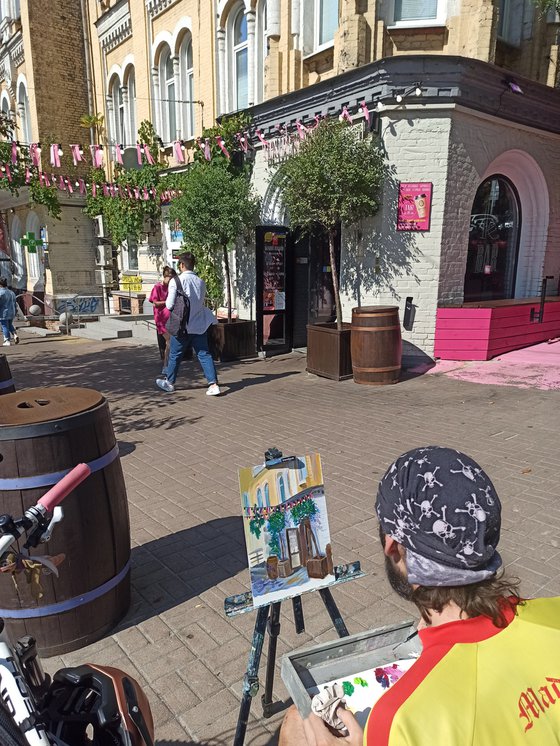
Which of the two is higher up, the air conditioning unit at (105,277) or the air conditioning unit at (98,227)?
the air conditioning unit at (98,227)

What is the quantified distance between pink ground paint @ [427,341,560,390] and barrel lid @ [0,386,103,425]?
22.8 ft

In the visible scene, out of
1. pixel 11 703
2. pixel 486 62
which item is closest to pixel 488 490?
pixel 11 703

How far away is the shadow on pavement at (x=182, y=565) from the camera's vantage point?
3.19m

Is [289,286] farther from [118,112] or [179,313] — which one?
[118,112]

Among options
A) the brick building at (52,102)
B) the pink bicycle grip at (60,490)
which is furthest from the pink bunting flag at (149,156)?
the pink bicycle grip at (60,490)

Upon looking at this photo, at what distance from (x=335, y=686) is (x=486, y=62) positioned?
1011cm

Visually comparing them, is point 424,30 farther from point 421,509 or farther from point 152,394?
point 421,509

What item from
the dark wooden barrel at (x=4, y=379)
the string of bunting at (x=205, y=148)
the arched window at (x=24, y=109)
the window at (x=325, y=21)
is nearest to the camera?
the dark wooden barrel at (x=4, y=379)

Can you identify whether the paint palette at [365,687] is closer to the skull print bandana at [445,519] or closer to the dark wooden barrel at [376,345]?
the skull print bandana at [445,519]

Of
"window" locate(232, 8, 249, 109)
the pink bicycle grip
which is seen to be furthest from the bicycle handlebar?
"window" locate(232, 8, 249, 109)

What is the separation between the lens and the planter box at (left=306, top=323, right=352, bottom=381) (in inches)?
341

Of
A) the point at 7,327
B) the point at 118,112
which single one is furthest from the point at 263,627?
the point at 118,112

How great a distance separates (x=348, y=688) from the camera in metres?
1.53

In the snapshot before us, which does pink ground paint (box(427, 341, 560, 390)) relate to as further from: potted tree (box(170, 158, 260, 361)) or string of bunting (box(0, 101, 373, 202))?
string of bunting (box(0, 101, 373, 202))
